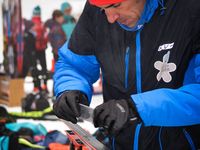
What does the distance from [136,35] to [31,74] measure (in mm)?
5164

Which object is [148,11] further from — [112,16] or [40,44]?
[40,44]

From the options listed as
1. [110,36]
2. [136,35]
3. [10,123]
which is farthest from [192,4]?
[10,123]

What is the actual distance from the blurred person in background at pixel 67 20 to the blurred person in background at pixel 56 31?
59 millimetres

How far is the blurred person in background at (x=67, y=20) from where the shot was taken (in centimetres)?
650

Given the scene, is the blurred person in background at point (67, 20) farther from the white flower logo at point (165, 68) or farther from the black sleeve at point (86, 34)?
the white flower logo at point (165, 68)

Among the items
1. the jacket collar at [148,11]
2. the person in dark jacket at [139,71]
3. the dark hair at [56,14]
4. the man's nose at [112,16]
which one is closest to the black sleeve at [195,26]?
the person in dark jacket at [139,71]

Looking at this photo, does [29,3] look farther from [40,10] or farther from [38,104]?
[38,104]

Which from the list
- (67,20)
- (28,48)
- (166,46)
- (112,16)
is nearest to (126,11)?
(112,16)

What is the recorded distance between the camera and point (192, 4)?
4.18 feet

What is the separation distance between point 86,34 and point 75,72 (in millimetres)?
161

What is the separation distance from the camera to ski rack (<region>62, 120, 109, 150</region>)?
1.40m

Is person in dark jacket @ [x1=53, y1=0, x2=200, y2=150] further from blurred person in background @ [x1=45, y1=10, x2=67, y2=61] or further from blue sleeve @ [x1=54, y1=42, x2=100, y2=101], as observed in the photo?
blurred person in background @ [x1=45, y1=10, x2=67, y2=61]

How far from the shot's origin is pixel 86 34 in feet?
5.25

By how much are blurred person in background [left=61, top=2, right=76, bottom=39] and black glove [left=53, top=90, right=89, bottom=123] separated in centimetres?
496
